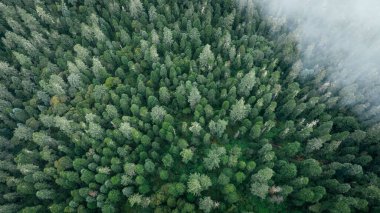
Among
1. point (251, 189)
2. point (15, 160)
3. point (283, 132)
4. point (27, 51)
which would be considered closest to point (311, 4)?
point (283, 132)

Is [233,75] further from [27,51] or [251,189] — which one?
[27,51]

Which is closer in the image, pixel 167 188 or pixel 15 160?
pixel 167 188

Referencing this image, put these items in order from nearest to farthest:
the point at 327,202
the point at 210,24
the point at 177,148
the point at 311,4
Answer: the point at 327,202 < the point at 177,148 < the point at 210,24 < the point at 311,4

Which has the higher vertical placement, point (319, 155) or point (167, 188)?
point (319, 155)

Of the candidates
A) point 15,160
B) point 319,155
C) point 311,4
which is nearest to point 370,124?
point 319,155

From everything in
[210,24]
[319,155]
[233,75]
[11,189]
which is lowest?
[11,189]

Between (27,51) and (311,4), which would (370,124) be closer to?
(311,4)

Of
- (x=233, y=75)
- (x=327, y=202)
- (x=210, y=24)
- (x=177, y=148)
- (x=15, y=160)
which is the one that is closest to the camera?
(x=327, y=202)
